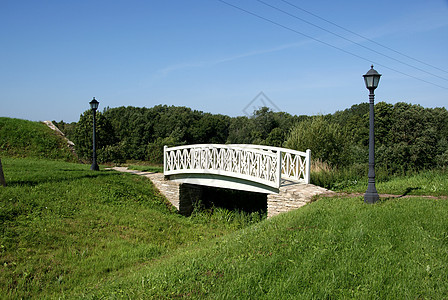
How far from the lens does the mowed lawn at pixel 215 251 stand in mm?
4215

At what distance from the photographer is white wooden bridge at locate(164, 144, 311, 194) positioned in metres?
10.1

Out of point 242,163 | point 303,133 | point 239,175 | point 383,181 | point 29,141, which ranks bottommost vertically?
point 383,181

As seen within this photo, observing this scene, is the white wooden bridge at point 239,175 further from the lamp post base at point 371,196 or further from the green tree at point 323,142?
the green tree at point 323,142

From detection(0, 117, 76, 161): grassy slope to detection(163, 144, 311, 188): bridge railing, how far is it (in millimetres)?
9850

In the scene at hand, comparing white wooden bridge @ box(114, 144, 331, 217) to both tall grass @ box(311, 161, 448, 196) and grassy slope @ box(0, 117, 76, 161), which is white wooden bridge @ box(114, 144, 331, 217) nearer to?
tall grass @ box(311, 161, 448, 196)

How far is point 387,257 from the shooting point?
4660 mm

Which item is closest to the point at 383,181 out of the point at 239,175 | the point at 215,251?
the point at 239,175

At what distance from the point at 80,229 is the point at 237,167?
518 cm

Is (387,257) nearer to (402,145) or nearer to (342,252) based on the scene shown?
(342,252)

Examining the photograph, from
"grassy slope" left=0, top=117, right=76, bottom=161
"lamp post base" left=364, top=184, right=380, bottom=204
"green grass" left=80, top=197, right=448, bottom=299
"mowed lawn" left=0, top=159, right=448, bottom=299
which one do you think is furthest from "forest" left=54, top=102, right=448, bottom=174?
"green grass" left=80, top=197, right=448, bottom=299

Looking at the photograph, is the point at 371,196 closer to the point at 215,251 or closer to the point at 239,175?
the point at 215,251

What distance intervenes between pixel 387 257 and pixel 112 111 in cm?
5381

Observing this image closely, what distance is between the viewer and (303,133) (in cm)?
1567

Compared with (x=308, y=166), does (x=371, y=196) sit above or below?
below
